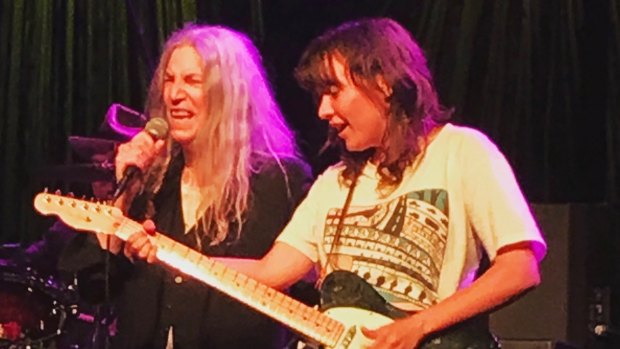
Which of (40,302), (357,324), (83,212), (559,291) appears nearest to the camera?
(357,324)

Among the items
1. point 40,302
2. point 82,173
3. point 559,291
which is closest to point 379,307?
point 559,291

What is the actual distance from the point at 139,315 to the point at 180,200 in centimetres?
36

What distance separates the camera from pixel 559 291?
3.75 meters

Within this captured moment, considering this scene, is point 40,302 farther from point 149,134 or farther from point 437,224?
point 437,224

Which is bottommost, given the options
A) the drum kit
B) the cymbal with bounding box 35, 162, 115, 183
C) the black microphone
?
the drum kit

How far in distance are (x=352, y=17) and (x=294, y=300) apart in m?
2.04

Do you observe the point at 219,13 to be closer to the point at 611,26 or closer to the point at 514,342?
the point at 611,26

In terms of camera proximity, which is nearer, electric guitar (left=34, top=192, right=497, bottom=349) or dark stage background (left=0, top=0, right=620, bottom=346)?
electric guitar (left=34, top=192, right=497, bottom=349)

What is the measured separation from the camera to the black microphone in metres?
3.10

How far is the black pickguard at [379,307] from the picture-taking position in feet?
9.27

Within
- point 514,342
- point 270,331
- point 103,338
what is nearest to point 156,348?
point 270,331

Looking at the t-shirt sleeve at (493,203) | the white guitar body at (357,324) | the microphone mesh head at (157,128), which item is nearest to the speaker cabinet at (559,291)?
the t-shirt sleeve at (493,203)

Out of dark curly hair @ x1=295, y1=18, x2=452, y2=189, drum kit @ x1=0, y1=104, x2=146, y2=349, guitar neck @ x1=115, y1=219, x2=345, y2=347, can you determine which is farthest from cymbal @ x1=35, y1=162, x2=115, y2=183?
dark curly hair @ x1=295, y1=18, x2=452, y2=189

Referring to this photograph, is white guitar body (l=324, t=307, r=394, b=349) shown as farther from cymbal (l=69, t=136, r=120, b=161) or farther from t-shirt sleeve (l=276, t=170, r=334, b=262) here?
cymbal (l=69, t=136, r=120, b=161)
